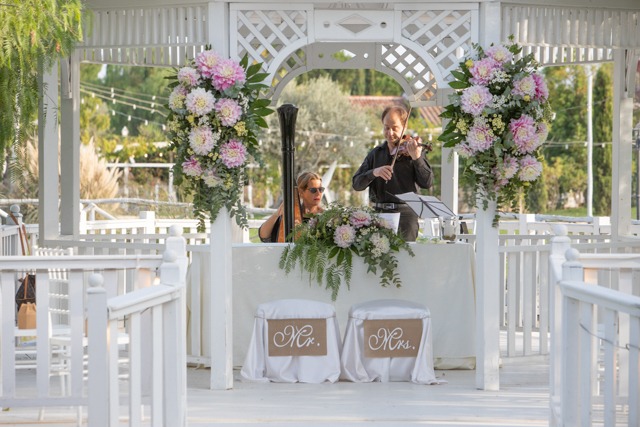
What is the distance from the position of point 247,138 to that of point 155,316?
8.69 feet

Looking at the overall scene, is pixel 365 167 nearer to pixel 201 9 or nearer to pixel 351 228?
pixel 351 228

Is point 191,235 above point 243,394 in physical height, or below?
above

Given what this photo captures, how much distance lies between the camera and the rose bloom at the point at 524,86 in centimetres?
601

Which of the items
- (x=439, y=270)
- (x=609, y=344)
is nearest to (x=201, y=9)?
(x=439, y=270)

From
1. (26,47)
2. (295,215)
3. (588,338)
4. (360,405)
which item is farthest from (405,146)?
(588,338)

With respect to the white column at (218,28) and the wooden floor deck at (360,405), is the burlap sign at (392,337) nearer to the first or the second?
the wooden floor deck at (360,405)

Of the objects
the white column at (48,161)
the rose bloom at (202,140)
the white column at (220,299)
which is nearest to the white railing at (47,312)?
Result: the rose bloom at (202,140)

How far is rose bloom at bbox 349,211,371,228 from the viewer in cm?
652

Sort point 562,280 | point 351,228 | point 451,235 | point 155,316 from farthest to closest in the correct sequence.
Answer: point 451,235 < point 351,228 < point 562,280 < point 155,316

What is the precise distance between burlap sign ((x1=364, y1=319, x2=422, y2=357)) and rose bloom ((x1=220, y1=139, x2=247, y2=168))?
1196 mm

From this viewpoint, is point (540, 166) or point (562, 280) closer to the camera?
point (562, 280)

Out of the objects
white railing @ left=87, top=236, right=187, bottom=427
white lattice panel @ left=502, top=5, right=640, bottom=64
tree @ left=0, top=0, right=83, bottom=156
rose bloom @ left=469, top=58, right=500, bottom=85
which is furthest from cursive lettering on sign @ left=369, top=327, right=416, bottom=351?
tree @ left=0, top=0, right=83, bottom=156

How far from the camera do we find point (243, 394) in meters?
6.08

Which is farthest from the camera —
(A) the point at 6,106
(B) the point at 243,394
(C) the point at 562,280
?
(B) the point at 243,394
